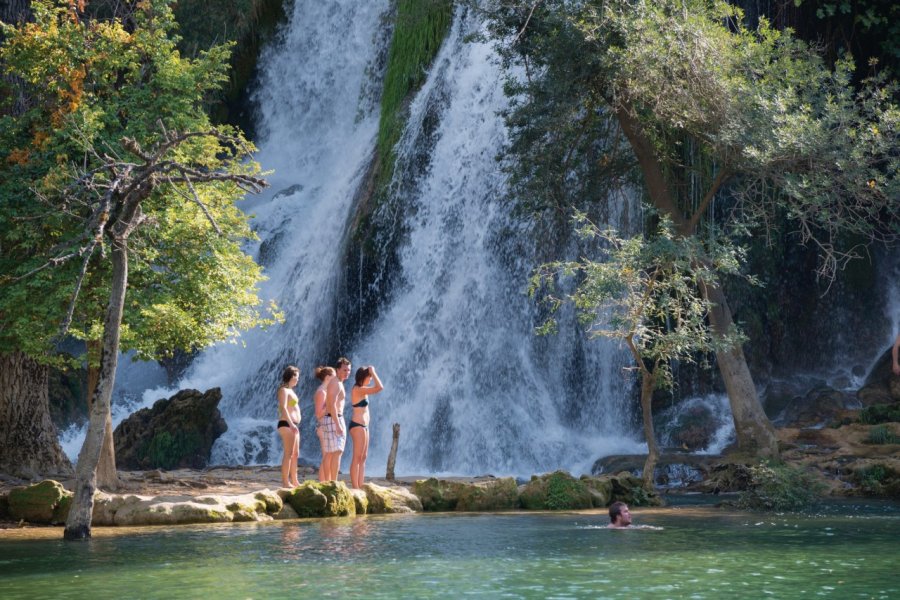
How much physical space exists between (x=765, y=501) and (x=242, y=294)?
7.81 metres

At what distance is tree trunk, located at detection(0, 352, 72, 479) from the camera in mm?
16422

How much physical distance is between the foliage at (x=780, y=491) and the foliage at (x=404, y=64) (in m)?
15.3

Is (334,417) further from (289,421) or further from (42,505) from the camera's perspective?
(42,505)

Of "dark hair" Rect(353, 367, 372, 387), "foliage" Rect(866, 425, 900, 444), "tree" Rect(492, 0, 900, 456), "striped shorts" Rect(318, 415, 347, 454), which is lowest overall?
"striped shorts" Rect(318, 415, 347, 454)

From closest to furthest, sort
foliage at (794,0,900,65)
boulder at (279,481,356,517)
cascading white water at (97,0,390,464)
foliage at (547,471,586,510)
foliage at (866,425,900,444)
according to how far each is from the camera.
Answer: boulder at (279,481,356,517) < foliage at (547,471,586,510) < foliage at (866,425,900,444) < foliage at (794,0,900,65) < cascading white water at (97,0,390,464)

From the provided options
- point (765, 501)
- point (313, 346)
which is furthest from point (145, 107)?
point (313, 346)

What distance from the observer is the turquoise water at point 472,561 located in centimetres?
789

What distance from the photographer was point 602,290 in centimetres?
1642

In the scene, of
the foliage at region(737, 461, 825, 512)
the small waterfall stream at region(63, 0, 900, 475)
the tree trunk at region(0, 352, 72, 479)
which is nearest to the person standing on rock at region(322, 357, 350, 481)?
the tree trunk at region(0, 352, 72, 479)

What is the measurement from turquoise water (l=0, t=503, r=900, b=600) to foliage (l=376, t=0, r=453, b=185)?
16817 millimetres

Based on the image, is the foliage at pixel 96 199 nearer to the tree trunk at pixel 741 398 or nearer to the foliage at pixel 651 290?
the foliage at pixel 651 290

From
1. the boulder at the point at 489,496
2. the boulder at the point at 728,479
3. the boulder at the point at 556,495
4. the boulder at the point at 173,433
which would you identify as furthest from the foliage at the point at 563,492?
the boulder at the point at 173,433

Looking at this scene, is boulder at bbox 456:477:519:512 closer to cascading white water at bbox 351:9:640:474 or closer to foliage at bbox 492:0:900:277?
foliage at bbox 492:0:900:277

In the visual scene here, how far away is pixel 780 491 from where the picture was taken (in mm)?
14758
